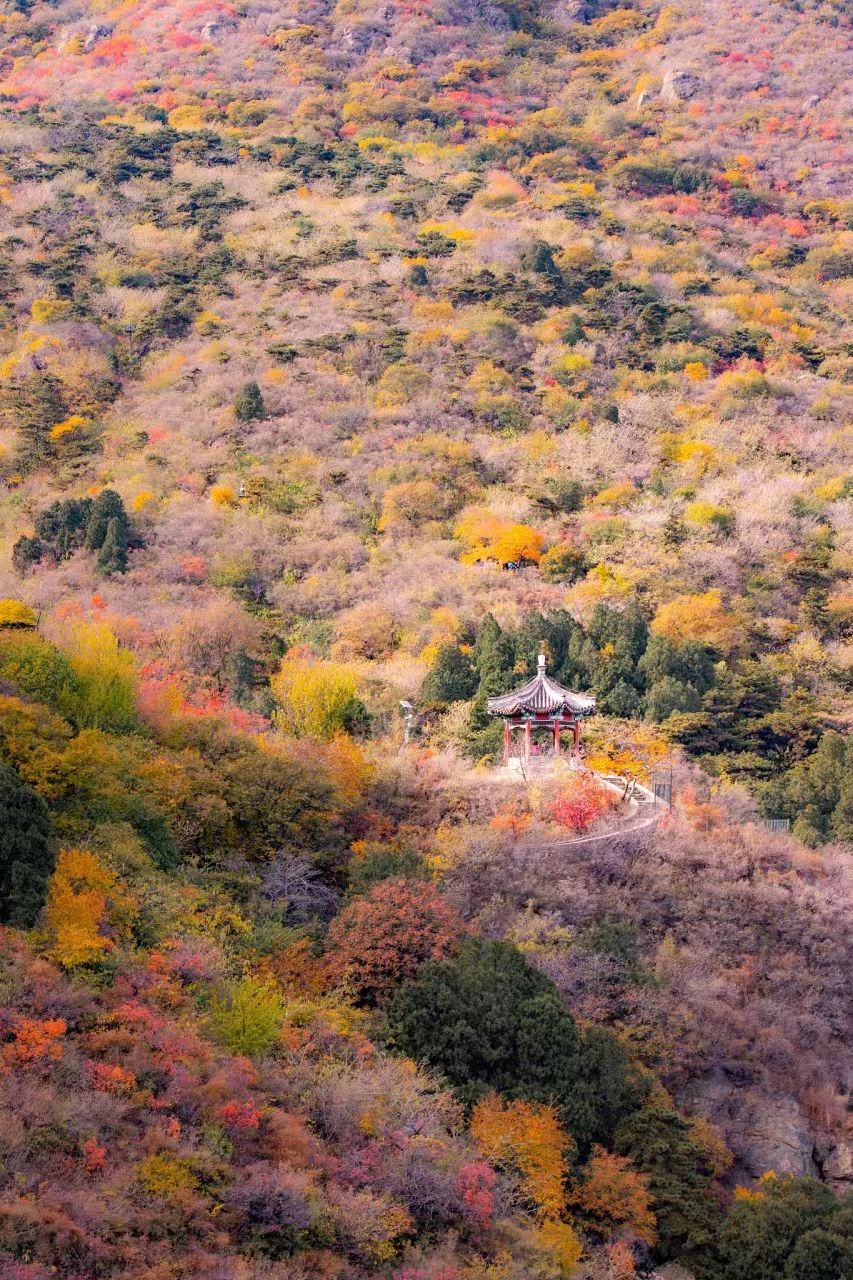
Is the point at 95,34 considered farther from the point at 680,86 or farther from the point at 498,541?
the point at 498,541

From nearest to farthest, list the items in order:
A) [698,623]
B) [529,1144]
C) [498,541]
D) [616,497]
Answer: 1. [529,1144]
2. [698,623]
3. [498,541]
4. [616,497]

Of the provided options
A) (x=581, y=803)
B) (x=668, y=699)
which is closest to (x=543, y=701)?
(x=581, y=803)

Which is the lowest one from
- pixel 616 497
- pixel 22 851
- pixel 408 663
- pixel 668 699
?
pixel 616 497

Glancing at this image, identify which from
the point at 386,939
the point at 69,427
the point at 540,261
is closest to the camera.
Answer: the point at 386,939

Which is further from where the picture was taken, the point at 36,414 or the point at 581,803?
the point at 36,414

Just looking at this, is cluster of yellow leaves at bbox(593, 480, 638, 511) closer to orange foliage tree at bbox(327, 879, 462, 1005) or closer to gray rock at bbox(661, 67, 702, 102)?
orange foliage tree at bbox(327, 879, 462, 1005)

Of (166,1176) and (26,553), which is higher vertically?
(166,1176)

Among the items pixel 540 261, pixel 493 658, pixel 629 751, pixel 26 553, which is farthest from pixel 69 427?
pixel 629 751

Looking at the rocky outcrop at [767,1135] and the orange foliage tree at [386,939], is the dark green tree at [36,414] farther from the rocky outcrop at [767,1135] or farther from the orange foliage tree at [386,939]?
the rocky outcrop at [767,1135]

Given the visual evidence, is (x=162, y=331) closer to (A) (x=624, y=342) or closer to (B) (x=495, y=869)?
(A) (x=624, y=342)
